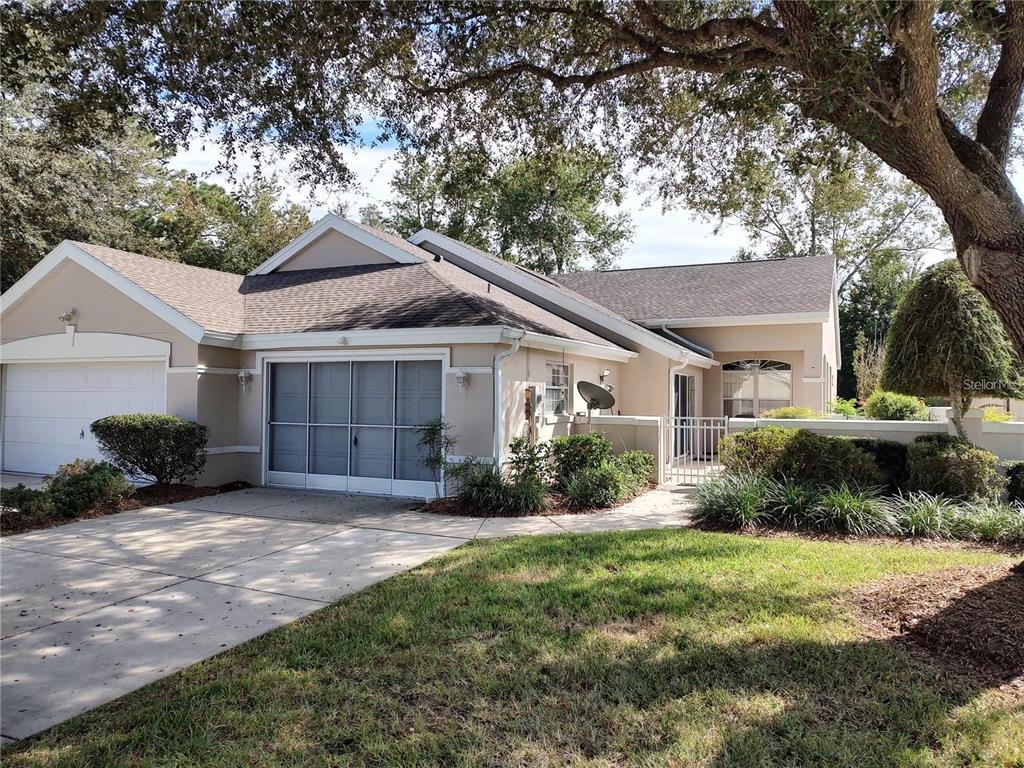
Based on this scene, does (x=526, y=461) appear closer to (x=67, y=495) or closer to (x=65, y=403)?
(x=67, y=495)

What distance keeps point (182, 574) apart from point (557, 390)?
775cm

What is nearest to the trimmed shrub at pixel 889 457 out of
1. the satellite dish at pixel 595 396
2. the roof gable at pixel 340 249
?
the satellite dish at pixel 595 396

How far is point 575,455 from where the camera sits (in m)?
11.4

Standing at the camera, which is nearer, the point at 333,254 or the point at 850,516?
the point at 850,516

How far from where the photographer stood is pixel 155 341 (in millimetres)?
12102

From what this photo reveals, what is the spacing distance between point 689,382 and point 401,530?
11461mm

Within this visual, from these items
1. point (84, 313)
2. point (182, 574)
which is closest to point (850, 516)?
point (182, 574)

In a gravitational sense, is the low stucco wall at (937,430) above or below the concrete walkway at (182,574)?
above

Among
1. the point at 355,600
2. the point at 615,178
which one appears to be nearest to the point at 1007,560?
the point at 355,600

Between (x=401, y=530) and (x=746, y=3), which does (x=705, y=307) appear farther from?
(x=401, y=530)

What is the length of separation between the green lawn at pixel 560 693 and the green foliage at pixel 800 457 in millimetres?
4628

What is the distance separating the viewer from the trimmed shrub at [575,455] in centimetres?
1129

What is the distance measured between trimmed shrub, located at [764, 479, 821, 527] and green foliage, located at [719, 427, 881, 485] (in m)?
0.89

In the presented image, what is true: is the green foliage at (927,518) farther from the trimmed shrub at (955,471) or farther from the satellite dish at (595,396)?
the satellite dish at (595,396)
